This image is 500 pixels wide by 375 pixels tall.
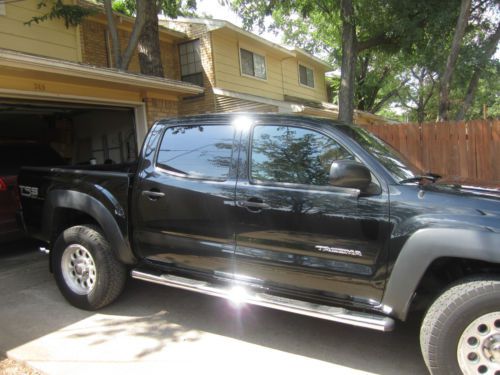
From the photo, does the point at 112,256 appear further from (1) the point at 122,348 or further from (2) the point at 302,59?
(2) the point at 302,59

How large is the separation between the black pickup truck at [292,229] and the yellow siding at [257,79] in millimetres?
11119

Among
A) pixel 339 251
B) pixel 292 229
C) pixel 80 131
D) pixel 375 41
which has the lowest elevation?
pixel 339 251

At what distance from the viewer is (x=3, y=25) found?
9406mm

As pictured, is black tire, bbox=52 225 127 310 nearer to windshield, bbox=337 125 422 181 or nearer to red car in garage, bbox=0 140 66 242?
red car in garage, bbox=0 140 66 242

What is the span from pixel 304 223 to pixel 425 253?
86 cm

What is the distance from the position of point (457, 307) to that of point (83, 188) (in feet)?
11.3

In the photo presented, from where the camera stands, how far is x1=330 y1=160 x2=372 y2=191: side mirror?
2939mm

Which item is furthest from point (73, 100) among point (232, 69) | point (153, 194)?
point (232, 69)

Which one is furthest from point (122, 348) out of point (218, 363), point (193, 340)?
point (218, 363)

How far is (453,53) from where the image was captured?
8.39m

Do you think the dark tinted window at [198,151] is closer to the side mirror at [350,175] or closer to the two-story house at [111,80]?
the side mirror at [350,175]

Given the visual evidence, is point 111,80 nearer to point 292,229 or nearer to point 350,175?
point 292,229

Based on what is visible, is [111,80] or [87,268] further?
[111,80]

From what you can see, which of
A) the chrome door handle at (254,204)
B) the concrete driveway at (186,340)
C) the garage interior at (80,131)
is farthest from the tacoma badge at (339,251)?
the garage interior at (80,131)
